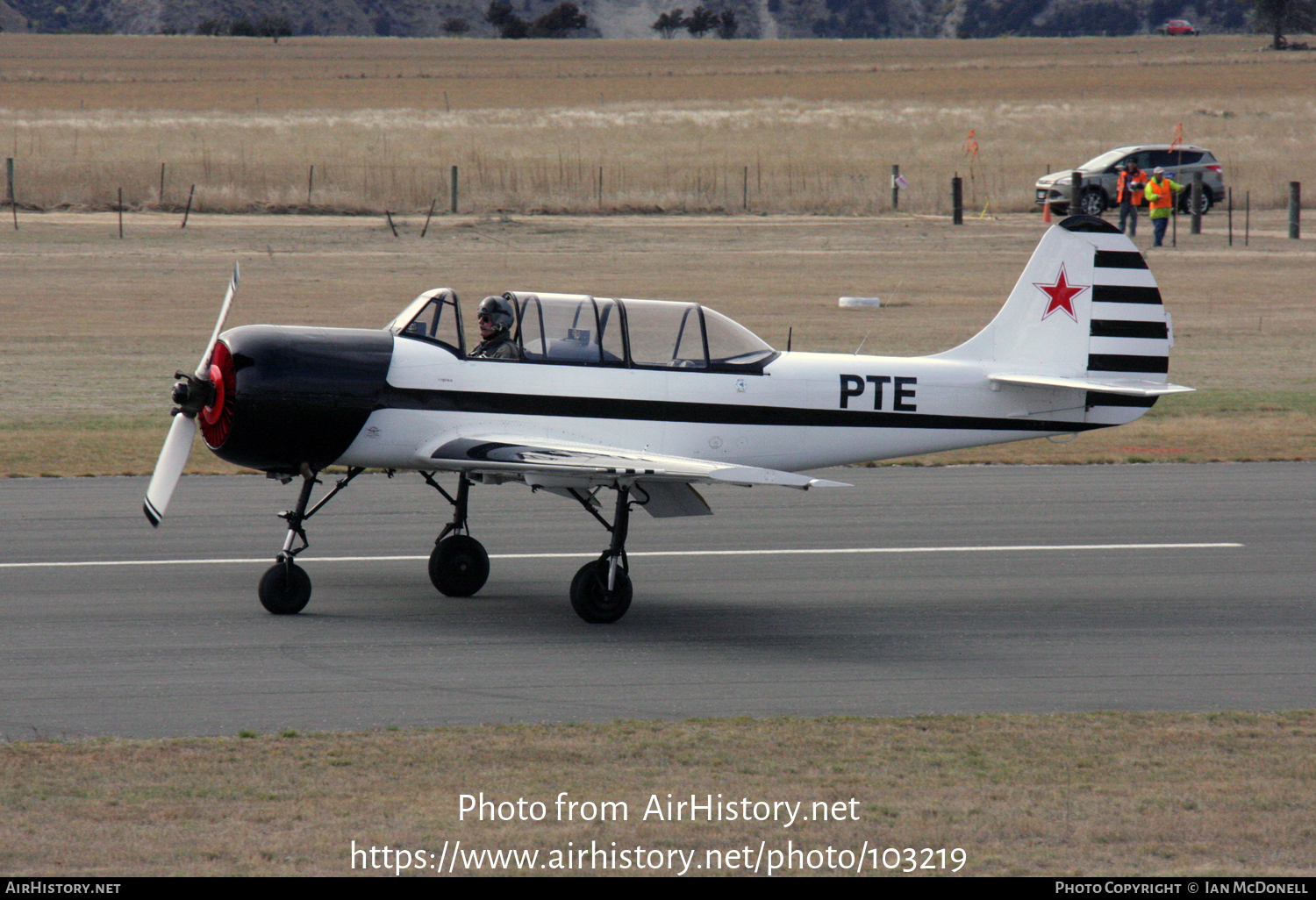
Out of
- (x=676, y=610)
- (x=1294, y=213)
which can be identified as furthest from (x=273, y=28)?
(x=676, y=610)

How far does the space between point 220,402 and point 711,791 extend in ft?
16.5

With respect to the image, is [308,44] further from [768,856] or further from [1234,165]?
[768,856]

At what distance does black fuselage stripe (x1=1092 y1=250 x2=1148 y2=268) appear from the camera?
12.7 metres

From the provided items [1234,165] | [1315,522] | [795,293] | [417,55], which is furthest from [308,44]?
[1315,522]

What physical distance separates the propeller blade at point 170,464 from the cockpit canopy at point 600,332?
5.50 feet

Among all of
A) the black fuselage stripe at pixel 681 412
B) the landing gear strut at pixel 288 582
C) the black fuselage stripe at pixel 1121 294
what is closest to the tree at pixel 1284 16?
the black fuselage stripe at pixel 1121 294

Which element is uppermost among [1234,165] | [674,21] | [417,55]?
[674,21]

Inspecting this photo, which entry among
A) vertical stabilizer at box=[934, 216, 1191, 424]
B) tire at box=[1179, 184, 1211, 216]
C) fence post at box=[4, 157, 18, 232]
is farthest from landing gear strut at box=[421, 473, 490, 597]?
tire at box=[1179, 184, 1211, 216]

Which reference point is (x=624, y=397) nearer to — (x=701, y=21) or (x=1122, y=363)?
(x=1122, y=363)

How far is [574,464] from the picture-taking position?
10141 mm

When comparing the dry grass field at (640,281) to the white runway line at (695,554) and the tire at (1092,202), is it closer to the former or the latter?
the tire at (1092,202)

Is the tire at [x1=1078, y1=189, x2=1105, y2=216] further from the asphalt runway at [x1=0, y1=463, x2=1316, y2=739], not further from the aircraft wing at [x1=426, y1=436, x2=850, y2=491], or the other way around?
the aircraft wing at [x1=426, y1=436, x2=850, y2=491]

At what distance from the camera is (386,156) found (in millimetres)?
60125

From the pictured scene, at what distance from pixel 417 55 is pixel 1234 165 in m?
88.4
